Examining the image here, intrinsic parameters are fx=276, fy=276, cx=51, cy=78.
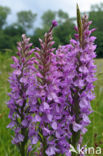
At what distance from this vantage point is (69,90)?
2217 millimetres

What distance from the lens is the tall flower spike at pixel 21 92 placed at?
2396 millimetres

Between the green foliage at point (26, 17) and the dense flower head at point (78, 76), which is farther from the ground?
the green foliage at point (26, 17)

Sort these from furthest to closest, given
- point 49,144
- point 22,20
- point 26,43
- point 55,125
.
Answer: point 22,20 < point 26,43 < point 49,144 < point 55,125

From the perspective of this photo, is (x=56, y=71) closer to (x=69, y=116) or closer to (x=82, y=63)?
(x=82, y=63)

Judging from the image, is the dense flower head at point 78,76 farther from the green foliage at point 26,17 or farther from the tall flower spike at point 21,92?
the green foliage at point 26,17

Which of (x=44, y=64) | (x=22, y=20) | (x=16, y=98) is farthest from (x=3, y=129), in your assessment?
(x=22, y=20)

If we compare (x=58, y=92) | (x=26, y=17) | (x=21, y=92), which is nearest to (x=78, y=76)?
(x=58, y=92)

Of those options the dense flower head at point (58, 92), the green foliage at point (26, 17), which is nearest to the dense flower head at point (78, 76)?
the dense flower head at point (58, 92)

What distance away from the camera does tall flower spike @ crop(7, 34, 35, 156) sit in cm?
240

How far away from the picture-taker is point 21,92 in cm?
244

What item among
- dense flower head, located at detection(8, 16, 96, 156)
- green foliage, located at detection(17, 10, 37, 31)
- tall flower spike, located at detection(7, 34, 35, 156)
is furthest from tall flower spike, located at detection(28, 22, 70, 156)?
green foliage, located at detection(17, 10, 37, 31)

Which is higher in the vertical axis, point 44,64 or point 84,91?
point 44,64

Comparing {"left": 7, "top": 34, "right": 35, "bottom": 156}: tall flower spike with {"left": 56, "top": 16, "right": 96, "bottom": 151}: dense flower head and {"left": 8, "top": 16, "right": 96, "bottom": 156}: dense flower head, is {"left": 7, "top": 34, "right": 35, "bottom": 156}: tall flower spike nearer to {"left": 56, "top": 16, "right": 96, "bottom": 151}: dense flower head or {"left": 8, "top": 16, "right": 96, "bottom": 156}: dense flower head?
{"left": 8, "top": 16, "right": 96, "bottom": 156}: dense flower head

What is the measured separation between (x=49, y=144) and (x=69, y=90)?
496mm
